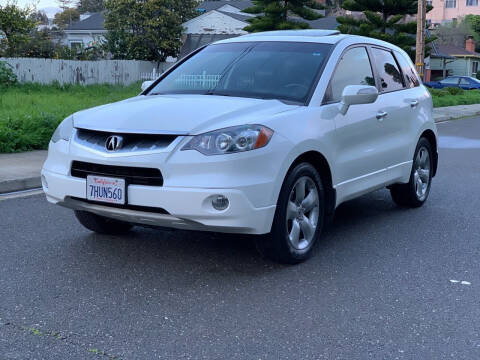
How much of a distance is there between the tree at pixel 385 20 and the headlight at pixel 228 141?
94.9 ft

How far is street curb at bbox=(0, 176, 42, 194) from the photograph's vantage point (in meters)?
8.08

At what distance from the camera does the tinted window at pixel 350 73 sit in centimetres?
569

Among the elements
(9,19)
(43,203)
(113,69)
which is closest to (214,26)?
(113,69)

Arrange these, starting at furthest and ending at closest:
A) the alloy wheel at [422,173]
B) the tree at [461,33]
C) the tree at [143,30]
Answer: the tree at [461,33]
the tree at [143,30]
the alloy wheel at [422,173]

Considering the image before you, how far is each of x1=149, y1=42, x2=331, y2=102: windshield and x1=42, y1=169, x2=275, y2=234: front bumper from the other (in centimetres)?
124

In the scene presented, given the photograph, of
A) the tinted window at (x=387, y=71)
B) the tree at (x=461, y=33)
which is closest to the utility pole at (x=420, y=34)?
the tinted window at (x=387, y=71)

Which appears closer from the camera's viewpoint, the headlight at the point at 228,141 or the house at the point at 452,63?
the headlight at the point at 228,141

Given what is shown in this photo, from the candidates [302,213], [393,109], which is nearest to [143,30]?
[393,109]

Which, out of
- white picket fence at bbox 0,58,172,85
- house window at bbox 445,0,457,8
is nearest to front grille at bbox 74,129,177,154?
white picket fence at bbox 0,58,172,85

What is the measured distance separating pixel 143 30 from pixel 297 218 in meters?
39.7

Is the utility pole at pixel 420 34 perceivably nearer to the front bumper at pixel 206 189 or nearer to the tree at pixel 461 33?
the front bumper at pixel 206 189

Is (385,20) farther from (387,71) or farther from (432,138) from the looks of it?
(387,71)

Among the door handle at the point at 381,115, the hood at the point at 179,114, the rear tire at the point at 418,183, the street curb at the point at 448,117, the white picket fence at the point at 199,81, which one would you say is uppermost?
the white picket fence at the point at 199,81

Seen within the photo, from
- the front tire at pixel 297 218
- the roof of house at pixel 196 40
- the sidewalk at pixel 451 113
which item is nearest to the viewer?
the front tire at pixel 297 218
